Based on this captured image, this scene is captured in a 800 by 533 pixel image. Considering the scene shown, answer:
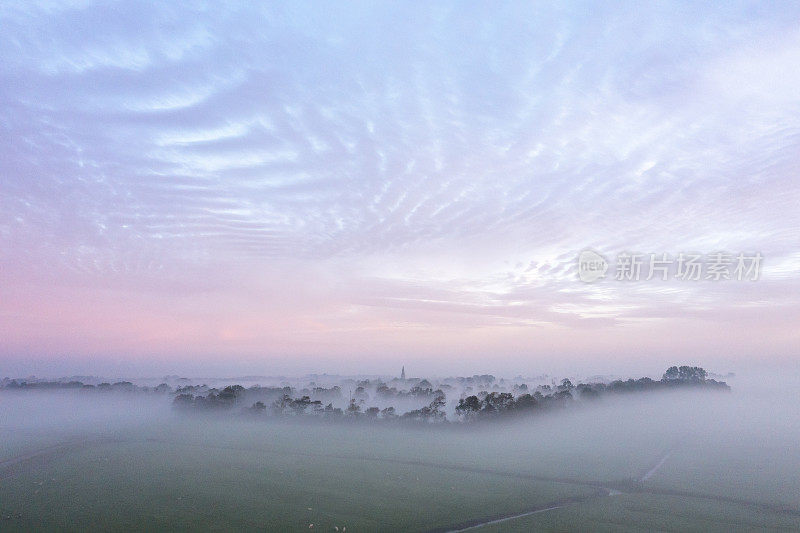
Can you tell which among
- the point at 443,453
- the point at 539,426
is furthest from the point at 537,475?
the point at 539,426

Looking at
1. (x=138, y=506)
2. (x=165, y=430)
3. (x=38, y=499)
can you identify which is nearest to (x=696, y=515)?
(x=138, y=506)

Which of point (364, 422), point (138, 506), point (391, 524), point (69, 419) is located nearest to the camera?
point (391, 524)

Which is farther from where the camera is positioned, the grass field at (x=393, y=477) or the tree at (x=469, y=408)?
the tree at (x=469, y=408)

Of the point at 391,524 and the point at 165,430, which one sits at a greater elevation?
the point at 391,524

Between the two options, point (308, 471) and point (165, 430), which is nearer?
point (308, 471)

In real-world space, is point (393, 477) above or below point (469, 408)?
below

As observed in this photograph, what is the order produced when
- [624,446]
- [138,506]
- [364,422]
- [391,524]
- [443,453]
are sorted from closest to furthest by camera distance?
[391,524] → [138,506] → [443,453] → [624,446] → [364,422]

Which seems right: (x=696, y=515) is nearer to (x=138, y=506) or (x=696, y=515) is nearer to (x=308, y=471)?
(x=308, y=471)

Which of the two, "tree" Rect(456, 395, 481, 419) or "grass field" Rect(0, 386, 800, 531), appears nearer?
"grass field" Rect(0, 386, 800, 531)

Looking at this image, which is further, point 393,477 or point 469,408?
point 469,408

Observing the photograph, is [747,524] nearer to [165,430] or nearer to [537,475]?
[537,475]
